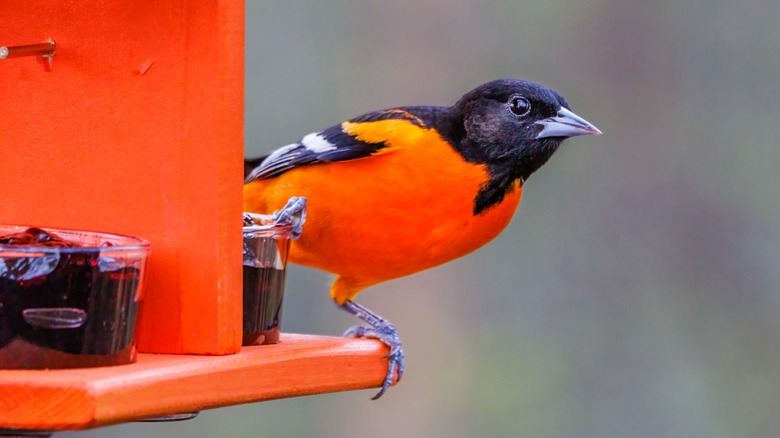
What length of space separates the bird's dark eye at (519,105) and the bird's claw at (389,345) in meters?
0.79

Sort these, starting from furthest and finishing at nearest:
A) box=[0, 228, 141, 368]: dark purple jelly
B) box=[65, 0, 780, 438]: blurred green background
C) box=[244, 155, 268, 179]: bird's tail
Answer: box=[65, 0, 780, 438]: blurred green background → box=[244, 155, 268, 179]: bird's tail → box=[0, 228, 141, 368]: dark purple jelly

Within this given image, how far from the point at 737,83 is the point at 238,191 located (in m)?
5.52

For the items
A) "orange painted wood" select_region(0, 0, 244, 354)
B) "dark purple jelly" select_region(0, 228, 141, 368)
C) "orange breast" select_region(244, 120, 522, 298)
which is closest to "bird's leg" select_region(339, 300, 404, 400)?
"orange breast" select_region(244, 120, 522, 298)

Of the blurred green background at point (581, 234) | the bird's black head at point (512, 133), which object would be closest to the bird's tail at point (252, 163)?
the bird's black head at point (512, 133)

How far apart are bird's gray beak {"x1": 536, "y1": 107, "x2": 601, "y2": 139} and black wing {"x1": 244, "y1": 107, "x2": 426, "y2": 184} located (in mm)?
382

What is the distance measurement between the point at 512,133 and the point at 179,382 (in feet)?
5.96

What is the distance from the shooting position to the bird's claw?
280 centimetres

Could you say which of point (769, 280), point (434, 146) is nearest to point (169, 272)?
point (434, 146)

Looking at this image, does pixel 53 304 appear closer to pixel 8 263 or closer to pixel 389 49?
pixel 8 263

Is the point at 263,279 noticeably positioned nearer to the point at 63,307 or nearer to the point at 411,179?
the point at 63,307

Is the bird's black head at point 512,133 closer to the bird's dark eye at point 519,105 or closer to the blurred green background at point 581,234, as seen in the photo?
the bird's dark eye at point 519,105

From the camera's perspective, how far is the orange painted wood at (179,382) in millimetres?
1633

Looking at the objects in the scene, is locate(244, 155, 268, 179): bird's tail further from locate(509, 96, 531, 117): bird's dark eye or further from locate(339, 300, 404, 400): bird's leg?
locate(509, 96, 531, 117): bird's dark eye

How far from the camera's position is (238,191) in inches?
86.4
